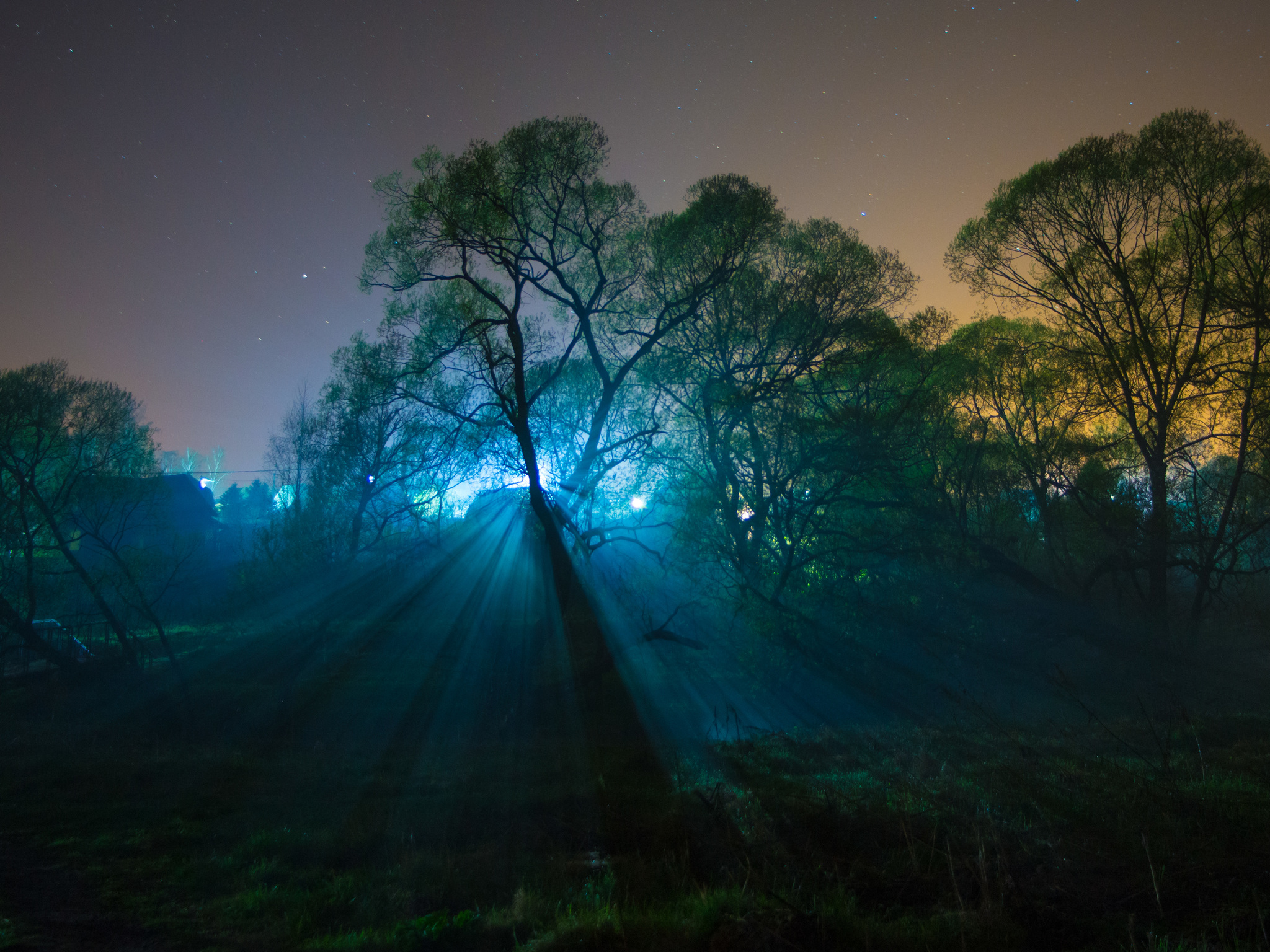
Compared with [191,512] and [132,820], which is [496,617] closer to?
[132,820]

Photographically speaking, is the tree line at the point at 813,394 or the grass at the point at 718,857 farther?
the tree line at the point at 813,394

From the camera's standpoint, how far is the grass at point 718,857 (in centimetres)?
405

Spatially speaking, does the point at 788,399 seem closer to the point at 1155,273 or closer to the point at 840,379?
the point at 840,379

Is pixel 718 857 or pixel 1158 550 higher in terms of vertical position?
pixel 1158 550

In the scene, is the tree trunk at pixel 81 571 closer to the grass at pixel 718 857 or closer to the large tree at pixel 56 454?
the large tree at pixel 56 454

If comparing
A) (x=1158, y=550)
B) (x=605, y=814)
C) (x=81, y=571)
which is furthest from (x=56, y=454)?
(x=1158, y=550)

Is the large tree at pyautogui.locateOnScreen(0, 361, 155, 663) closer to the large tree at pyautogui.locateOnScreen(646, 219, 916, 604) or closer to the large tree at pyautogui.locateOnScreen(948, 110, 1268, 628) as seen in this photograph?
the large tree at pyautogui.locateOnScreen(646, 219, 916, 604)

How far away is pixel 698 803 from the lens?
22.8 ft

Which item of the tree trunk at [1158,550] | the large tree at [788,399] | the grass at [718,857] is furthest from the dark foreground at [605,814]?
the large tree at [788,399]

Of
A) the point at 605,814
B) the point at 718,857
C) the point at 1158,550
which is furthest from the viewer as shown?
the point at 1158,550

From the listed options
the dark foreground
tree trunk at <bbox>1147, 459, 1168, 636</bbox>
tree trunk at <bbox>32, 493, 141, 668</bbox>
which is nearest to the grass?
the dark foreground

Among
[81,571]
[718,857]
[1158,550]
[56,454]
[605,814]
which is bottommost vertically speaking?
[605,814]

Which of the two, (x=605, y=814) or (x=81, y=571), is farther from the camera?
(x=81, y=571)

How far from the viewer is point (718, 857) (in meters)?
5.63
